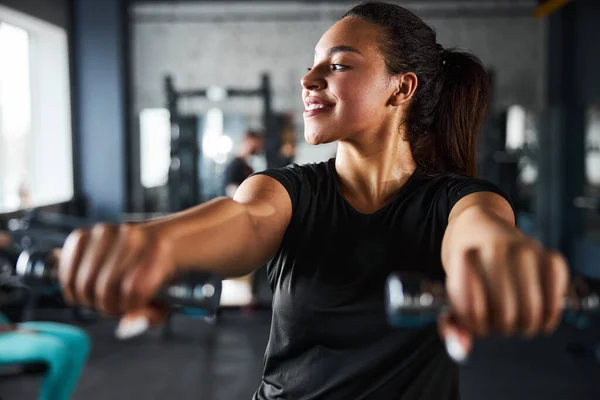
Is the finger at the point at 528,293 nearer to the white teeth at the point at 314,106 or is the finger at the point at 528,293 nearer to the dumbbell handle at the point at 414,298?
the dumbbell handle at the point at 414,298

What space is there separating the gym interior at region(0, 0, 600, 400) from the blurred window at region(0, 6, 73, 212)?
0.02 meters

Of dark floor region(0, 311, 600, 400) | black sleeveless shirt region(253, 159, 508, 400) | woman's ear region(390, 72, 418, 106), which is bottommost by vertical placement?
dark floor region(0, 311, 600, 400)

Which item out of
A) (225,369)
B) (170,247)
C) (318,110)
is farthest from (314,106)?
(225,369)

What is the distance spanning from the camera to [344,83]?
3.24 ft

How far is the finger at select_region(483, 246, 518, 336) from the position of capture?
0.47 m

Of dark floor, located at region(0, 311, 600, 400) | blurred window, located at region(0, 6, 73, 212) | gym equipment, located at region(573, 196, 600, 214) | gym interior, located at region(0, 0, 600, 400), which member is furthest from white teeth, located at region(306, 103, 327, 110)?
gym equipment, located at region(573, 196, 600, 214)

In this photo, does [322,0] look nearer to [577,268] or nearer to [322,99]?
[577,268]

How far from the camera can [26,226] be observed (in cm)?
370

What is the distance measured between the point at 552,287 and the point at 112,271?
37cm

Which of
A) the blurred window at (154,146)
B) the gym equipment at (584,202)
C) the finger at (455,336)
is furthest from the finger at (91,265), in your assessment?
the blurred window at (154,146)

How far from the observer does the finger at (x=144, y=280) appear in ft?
1.63

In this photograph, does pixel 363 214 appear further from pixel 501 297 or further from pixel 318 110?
pixel 501 297

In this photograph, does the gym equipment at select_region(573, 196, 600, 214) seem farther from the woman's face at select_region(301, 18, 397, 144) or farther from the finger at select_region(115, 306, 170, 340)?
the finger at select_region(115, 306, 170, 340)

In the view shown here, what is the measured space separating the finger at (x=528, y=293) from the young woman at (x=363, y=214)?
0.21 meters
